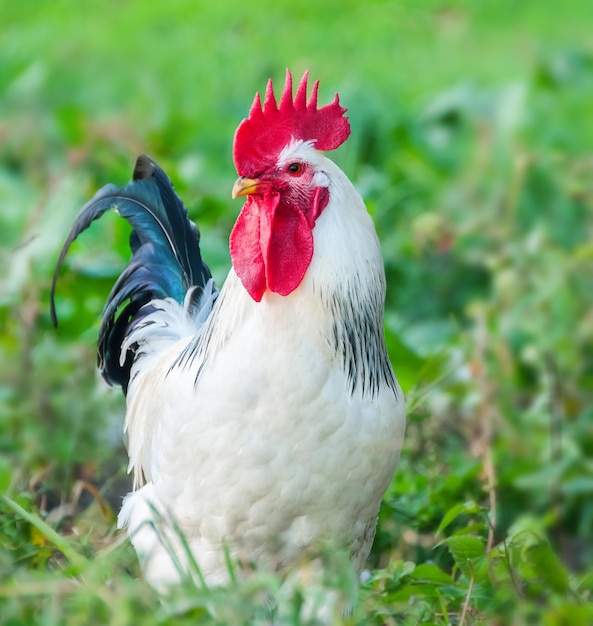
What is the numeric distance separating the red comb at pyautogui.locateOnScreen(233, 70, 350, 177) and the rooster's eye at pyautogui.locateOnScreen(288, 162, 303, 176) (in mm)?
44

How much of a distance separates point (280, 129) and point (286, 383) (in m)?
0.59

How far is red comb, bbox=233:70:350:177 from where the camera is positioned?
260 centimetres

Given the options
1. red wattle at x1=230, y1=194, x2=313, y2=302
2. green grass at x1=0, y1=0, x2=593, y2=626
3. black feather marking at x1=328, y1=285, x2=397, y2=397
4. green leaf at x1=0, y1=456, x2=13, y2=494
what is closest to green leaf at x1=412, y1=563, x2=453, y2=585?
green grass at x1=0, y1=0, x2=593, y2=626

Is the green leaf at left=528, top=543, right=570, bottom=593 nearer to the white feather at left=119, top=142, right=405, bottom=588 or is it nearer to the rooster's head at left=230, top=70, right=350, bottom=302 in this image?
the white feather at left=119, top=142, right=405, bottom=588

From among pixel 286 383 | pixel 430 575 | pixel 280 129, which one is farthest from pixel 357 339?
pixel 430 575

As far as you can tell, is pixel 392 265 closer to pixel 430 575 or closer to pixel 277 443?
pixel 430 575

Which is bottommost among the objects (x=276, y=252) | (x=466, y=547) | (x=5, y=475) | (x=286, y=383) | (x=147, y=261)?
(x=5, y=475)

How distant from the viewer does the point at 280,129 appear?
2.65 metres

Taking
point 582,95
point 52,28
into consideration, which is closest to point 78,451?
point 582,95

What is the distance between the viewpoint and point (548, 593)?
9.04 ft

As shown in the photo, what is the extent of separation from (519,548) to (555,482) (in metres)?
1.40

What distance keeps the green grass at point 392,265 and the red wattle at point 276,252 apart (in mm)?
652

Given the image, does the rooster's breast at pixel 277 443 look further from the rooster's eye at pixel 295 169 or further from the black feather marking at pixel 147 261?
the black feather marking at pixel 147 261

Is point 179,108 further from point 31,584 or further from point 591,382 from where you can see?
point 31,584
